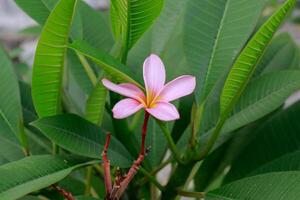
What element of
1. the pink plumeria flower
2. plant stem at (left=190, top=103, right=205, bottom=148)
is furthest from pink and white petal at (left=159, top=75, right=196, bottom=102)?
plant stem at (left=190, top=103, right=205, bottom=148)

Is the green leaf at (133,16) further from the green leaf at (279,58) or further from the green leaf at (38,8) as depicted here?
the green leaf at (279,58)

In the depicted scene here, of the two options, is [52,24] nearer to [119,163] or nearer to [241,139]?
[119,163]

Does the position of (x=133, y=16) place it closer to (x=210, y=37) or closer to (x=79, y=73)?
(x=210, y=37)

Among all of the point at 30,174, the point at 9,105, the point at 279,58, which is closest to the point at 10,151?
the point at 9,105

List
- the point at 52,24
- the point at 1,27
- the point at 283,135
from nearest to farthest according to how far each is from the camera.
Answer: the point at 52,24 < the point at 283,135 < the point at 1,27

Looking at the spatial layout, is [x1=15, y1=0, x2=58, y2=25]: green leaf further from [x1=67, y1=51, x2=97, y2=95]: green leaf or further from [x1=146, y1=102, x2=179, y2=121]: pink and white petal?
[x1=146, y1=102, x2=179, y2=121]: pink and white petal

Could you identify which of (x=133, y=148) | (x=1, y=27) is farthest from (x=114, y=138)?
(x=1, y=27)
